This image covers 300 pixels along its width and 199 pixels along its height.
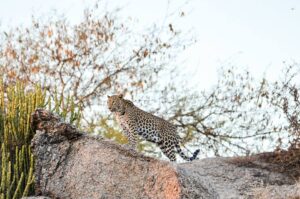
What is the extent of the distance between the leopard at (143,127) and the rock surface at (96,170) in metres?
8.06

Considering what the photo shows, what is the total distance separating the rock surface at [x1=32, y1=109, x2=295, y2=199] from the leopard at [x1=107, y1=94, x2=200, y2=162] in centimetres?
806

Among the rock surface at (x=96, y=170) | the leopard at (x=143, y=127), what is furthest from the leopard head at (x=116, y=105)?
the rock surface at (x=96, y=170)

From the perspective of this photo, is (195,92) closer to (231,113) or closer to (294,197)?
(231,113)

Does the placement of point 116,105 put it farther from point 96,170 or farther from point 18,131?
point 96,170

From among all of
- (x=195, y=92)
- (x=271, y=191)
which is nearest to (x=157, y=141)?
(x=195, y=92)

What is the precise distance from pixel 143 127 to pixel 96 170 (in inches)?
341

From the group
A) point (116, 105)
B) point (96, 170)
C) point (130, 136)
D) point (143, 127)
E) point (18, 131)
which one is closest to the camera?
point (96, 170)

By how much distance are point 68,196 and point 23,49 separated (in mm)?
12524

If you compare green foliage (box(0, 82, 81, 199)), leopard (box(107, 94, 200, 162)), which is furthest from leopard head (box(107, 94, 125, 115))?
green foliage (box(0, 82, 81, 199))

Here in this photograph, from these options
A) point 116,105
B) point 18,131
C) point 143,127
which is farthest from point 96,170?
point 116,105

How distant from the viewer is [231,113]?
19953 millimetres

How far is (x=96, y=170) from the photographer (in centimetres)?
795

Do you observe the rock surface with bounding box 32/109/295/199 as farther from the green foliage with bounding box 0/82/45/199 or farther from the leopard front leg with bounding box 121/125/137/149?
the leopard front leg with bounding box 121/125/137/149

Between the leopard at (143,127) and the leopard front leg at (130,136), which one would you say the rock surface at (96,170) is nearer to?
the leopard front leg at (130,136)
